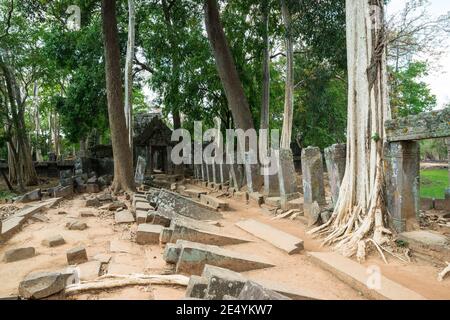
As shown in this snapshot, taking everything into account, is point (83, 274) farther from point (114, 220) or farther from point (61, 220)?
point (61, 220)

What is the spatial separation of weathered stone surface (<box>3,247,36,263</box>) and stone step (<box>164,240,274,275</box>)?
1.77 m

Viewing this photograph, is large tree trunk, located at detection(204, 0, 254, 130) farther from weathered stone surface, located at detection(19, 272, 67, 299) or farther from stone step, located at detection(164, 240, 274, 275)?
weathered stone surface, located at detection(19, 272, 67, 299)

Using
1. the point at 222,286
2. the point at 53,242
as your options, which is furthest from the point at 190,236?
the point at 222,286

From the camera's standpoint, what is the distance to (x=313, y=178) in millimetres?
5773

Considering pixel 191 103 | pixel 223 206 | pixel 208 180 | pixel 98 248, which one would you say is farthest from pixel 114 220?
pixel 191 103

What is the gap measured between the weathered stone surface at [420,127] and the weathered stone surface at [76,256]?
14.0 feet

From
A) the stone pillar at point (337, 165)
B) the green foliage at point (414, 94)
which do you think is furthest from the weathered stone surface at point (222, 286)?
the green foliage at point (414, 94)

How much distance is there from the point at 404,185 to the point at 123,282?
3.77 meters

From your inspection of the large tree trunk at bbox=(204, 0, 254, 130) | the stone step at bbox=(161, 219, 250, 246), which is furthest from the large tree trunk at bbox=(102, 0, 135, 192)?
the stone step at bbox=(161, 219, 250, 246)

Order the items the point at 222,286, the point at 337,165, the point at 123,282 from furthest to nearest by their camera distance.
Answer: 1. the point at 337,165
2. the point at 123,282
3. the point at 222,286

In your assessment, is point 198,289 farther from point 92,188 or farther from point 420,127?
point 92,188

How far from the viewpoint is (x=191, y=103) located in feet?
48.2

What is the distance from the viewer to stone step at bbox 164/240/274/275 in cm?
316
